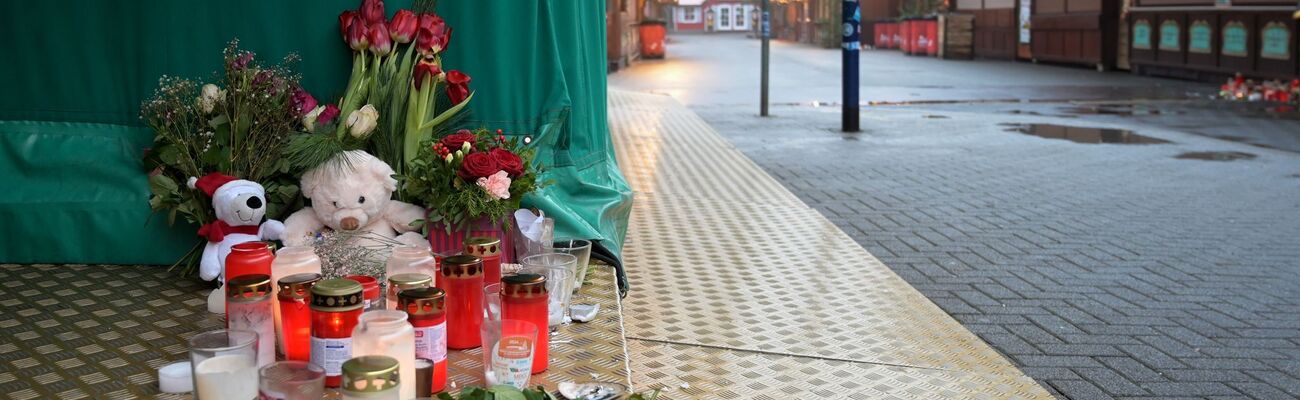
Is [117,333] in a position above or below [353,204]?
below

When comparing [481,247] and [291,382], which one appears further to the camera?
[481,247]

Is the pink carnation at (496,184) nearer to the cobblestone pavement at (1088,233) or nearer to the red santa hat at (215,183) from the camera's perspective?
the red santa hat at (215,183)

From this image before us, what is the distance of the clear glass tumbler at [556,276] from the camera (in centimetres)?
311

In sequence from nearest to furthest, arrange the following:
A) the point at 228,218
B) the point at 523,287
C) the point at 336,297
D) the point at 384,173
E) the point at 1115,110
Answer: the point at 336,297 → the point at 523,287 → the point at 228,218 → the point at 384,173 → the point at 1115,110

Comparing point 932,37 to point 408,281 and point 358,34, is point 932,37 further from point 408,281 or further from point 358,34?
point 408,281

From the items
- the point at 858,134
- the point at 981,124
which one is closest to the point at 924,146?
the point at 858,134

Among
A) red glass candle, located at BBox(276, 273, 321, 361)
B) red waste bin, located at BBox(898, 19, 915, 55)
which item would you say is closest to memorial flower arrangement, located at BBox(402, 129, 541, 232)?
red glass candle, located at BBox(276, 273, 321, 361)

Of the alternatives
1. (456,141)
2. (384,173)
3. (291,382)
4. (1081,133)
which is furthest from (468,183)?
(1081,133)

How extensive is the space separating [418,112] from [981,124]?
9707mm

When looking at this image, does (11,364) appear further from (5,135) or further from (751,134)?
(751,134)

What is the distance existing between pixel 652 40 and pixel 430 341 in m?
28.4

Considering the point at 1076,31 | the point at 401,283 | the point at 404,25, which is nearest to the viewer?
the point at 401,283

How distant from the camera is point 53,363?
2898 mm

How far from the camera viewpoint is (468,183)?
3.53 m
